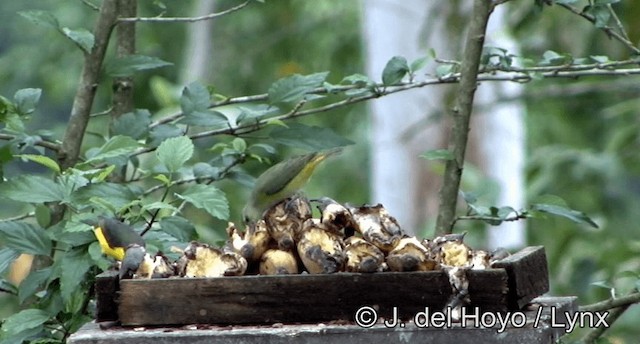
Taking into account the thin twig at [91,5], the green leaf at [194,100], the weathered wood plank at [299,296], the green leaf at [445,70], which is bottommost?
the weathered wood plank at [299,296]

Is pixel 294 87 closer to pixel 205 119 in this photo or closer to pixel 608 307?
pixel 205 119

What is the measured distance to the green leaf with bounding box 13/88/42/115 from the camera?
98.8 inches

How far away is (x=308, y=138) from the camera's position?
262cm

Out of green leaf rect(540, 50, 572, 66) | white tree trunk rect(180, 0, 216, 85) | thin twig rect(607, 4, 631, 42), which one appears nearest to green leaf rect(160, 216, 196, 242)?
green leaf rect(540, 50, 572, 66)

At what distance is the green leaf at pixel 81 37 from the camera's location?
2592 mm

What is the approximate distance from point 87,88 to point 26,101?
0.24m

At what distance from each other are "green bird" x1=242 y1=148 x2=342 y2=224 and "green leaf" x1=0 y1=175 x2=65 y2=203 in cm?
40

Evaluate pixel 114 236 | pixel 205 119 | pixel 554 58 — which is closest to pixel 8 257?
pixel 114 236

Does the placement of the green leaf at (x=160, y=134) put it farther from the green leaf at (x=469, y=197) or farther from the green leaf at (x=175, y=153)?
the green leaf at (x=469, y=197)

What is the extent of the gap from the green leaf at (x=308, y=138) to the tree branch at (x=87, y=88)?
0.45 meters

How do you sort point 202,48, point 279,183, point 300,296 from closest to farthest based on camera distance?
point 300,296 < point 279,183 < point 202,48

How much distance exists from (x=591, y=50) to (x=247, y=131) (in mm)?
4020

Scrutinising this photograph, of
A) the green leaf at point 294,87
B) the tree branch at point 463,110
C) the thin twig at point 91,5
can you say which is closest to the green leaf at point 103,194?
the green leaf at point 294,87

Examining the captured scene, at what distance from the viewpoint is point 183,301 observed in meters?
1.79
